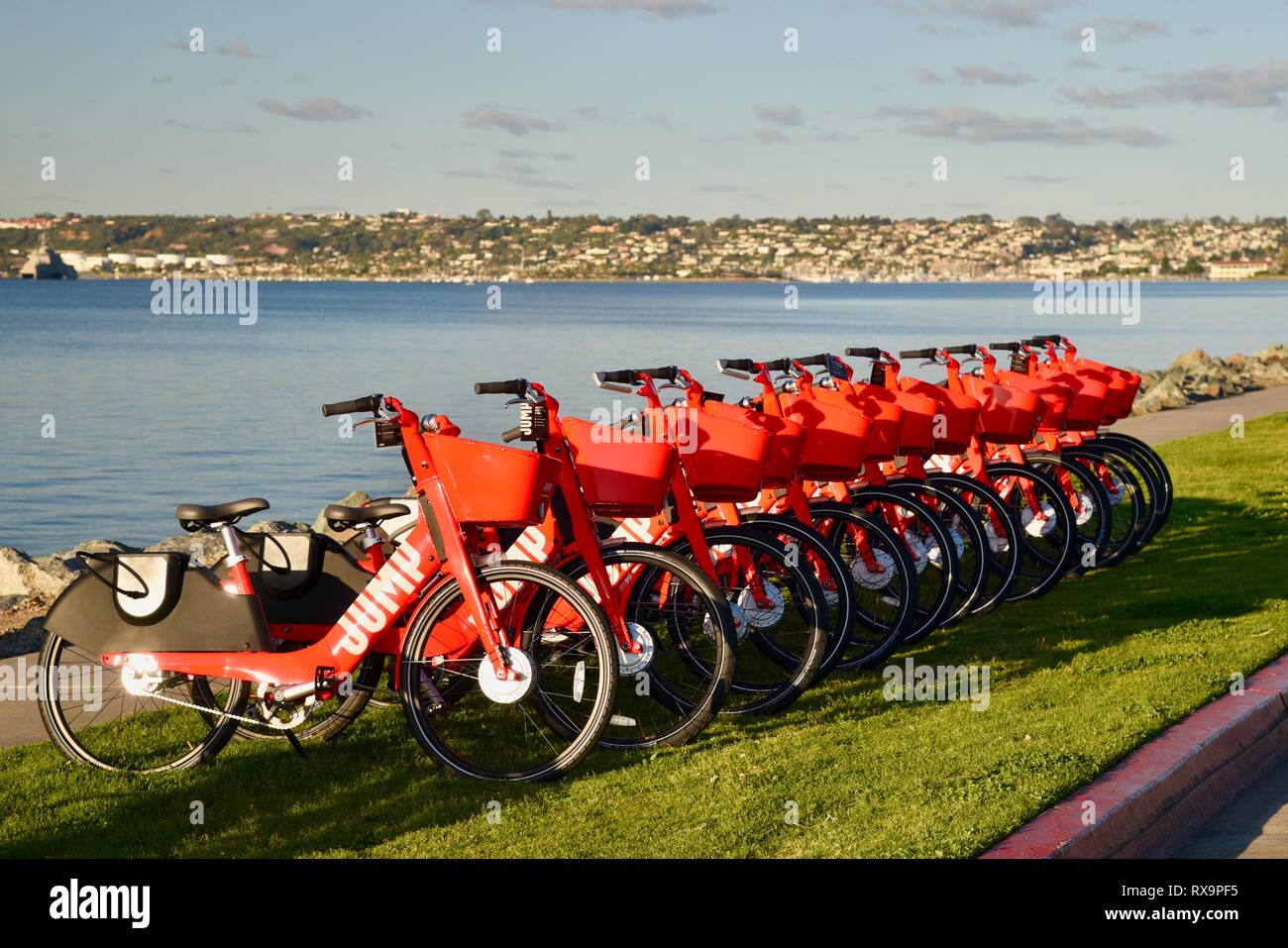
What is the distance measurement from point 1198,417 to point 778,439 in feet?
53.0

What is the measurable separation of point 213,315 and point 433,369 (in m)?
65.1

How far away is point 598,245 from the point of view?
126 m

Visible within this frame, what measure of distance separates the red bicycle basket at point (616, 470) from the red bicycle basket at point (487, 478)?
41 cm

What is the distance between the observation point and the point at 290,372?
44.7 meters

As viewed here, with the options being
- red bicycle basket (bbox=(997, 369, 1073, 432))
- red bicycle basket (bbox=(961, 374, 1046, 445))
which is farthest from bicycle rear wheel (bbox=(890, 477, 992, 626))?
red bicycle basket (bbox=(997, 369, 1073, 432))

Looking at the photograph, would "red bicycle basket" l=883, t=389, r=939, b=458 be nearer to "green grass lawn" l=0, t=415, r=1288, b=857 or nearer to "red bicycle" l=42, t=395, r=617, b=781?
"green grass lawn" l=0, t=415, r=1288, b=857

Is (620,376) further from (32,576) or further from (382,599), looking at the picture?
(32,576)

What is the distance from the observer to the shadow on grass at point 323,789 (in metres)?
5.10

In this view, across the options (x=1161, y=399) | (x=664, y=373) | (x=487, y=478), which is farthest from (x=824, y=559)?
(x=1161, y=399)

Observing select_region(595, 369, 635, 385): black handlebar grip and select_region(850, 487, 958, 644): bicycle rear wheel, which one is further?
select_region(850, 487, 958, 644): bicycle rear wheel

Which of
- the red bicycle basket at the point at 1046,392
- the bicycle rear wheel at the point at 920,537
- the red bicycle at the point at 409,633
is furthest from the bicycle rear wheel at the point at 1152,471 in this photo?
the red bicycle at the point at 409,633

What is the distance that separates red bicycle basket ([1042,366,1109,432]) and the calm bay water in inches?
455

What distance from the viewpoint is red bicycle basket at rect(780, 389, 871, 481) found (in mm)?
7207
